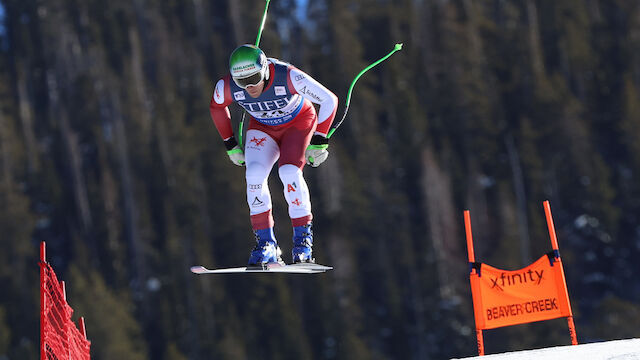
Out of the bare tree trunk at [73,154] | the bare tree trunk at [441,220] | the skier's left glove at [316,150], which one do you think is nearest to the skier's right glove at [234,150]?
the skier's left glove at [316,150]

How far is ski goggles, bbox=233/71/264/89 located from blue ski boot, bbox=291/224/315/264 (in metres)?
1.41

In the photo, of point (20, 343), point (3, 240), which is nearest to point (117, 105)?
point (3, 240)

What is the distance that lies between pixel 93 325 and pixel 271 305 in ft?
27.1

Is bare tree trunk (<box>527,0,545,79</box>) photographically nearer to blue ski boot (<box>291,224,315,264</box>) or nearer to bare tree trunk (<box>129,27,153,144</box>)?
bare tree trunk (<box>129,27,153,144</box>)

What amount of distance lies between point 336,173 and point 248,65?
41.5m

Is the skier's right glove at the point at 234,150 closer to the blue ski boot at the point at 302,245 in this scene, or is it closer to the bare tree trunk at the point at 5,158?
the blue ski boot at the point at 302,245

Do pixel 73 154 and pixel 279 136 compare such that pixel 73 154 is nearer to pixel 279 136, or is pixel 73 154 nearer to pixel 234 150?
pixel 234 150

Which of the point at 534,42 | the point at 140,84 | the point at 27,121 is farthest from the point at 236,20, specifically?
the point at 534,42

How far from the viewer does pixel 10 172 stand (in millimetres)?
51000

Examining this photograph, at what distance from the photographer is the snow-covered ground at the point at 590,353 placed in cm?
699

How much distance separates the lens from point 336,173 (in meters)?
49.7

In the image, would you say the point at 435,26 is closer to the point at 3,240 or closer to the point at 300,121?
the point at 3,240

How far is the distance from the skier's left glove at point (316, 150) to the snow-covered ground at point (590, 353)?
2368mm

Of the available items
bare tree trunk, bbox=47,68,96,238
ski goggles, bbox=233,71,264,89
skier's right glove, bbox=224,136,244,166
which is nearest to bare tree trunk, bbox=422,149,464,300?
bare tree trunk, bbox=47,68,96,238
